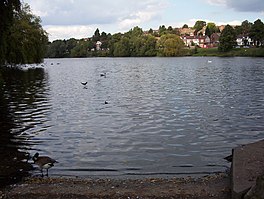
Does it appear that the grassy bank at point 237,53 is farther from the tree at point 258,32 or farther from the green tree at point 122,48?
the green tree at point 122,48

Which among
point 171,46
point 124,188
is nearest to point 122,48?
point 171,46

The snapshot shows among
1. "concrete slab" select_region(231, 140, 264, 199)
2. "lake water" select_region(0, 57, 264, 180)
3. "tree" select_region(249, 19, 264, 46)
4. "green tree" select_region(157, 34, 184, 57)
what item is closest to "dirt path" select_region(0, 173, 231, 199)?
"concrete slab" select_region(231, 140, 264, 199)

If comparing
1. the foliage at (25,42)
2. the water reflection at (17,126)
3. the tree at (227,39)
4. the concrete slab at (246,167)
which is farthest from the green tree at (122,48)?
the concrete slab at (246,167)

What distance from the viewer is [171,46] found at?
153m

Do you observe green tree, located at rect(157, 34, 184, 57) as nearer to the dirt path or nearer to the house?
the house

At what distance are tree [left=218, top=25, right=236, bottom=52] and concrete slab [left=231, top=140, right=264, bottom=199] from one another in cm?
13268

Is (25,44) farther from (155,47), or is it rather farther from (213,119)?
(155,47)

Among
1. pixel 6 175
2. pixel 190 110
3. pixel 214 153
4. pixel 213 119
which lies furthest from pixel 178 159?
pixel 190 110

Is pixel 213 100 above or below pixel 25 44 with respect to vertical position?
below

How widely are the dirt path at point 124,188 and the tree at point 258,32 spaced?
451 feet

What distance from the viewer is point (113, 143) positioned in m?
16.9

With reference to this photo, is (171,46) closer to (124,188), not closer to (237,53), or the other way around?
(237,53)

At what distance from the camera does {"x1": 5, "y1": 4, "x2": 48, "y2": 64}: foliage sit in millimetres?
52888

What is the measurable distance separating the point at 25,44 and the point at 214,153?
164ft
